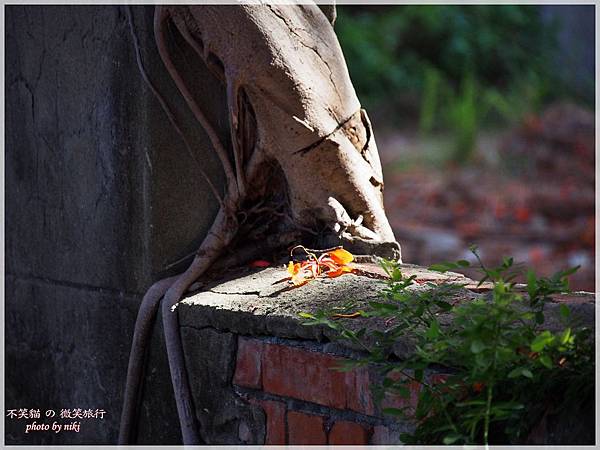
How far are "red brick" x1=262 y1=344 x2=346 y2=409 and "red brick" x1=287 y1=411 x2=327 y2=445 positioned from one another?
0.03 meters

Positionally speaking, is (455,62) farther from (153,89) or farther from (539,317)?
(539,317)

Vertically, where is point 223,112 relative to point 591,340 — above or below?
above

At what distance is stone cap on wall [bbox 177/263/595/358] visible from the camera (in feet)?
5.64

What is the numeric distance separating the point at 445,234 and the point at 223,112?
4.15m

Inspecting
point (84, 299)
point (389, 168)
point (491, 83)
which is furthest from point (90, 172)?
point (491, 83)

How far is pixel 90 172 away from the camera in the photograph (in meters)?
2.17

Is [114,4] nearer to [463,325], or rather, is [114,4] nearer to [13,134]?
[13,134]

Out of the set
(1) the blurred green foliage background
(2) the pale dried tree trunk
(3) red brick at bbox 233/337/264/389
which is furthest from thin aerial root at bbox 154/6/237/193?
(1) the blurred green foliage background

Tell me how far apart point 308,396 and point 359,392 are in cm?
13

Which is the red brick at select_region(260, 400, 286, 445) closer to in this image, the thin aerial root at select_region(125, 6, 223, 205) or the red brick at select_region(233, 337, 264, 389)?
the red brick at select_region(233, 337, 264, 389)

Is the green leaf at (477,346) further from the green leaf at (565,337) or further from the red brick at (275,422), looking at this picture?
the red brick at (275,422)

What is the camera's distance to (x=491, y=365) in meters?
1.32

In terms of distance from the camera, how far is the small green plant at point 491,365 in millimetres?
1312

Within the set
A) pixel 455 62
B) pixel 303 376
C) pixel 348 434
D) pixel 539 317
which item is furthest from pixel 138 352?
pixel 455 62
